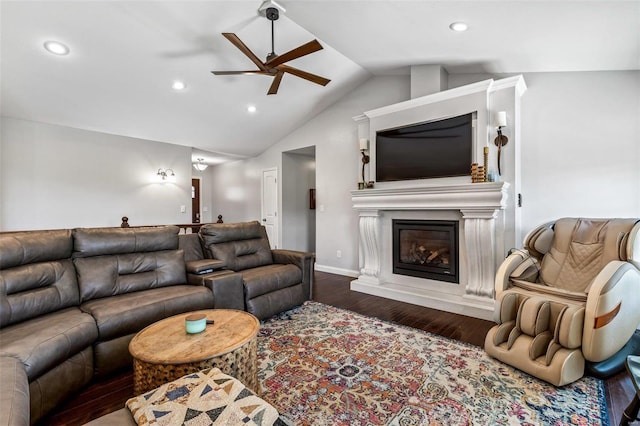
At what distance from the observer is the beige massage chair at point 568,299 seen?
2.03 meters

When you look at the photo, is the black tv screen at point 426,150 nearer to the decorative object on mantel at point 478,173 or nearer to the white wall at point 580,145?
the decorative object on mantel at point 478,173

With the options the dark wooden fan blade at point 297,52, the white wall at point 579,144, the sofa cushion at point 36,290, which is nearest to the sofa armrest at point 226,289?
the sofa cushion at point 36,290

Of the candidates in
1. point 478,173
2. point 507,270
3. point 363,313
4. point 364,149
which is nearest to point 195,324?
point 363,313

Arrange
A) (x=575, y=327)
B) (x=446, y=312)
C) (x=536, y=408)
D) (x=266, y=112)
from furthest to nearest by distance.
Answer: (x=266, y=112) → (x=446, y=312) → (x=575, y=327) → (x=536, y=408)

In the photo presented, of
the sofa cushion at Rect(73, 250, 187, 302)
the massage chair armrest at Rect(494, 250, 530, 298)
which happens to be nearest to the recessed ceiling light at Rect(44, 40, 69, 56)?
the sofa cushion at Rect(73, 250, 187, 302)

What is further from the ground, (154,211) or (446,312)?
(154,211)

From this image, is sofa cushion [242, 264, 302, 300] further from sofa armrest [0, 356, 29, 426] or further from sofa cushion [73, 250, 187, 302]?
sofa armrest [0, 356, 29, 426]

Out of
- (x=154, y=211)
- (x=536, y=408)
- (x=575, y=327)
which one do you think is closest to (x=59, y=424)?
(x=536, y=408)

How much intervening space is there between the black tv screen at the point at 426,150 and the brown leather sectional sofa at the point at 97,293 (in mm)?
1866

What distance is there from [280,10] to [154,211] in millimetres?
4389

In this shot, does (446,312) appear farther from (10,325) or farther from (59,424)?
(10,325)

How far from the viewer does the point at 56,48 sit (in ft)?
10.5

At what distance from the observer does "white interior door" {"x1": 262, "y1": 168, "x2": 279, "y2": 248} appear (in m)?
6.68

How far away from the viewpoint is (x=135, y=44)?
3357 millimetres
